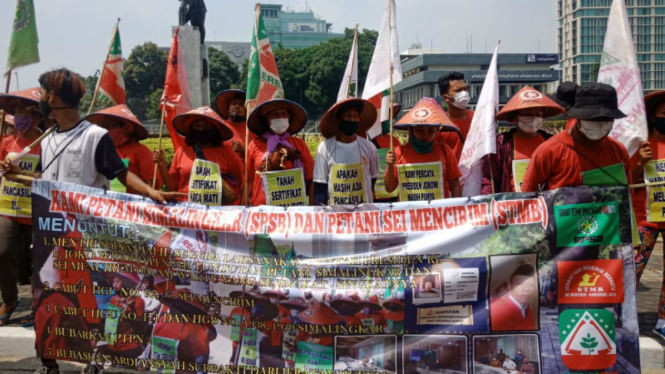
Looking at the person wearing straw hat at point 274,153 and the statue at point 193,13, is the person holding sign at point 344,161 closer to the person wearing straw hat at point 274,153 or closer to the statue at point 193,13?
the person wearing straw hat at point 274,153

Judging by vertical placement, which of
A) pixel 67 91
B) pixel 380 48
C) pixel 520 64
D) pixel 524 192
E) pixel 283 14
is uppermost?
pixel 283 14

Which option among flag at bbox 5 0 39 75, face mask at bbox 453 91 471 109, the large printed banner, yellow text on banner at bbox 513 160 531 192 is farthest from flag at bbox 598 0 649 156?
flag at bbox 5 0 39 75

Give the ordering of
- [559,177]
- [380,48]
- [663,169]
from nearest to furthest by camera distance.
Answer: [559,177] < [663,169] < [380,48]

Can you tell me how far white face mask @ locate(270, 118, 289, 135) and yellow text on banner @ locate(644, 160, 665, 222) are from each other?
3016 millimetres

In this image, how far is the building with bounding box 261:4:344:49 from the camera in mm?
182750

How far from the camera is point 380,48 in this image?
686 cm

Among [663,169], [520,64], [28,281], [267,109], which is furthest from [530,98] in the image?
[520,64]

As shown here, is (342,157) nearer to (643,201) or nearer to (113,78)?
(643,201)

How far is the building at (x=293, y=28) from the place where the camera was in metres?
183

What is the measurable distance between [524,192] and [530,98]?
1.83 m

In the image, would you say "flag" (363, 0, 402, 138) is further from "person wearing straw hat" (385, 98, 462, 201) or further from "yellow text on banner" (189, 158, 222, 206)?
"yellow text on banner" (189, 158, 222, 206)

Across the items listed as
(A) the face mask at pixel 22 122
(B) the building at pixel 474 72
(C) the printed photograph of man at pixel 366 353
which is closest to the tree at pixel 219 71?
(B) the building at pixel 474 72

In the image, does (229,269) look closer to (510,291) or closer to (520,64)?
(510,291)

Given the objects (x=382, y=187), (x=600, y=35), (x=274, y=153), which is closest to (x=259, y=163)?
(x=274, y=153)
